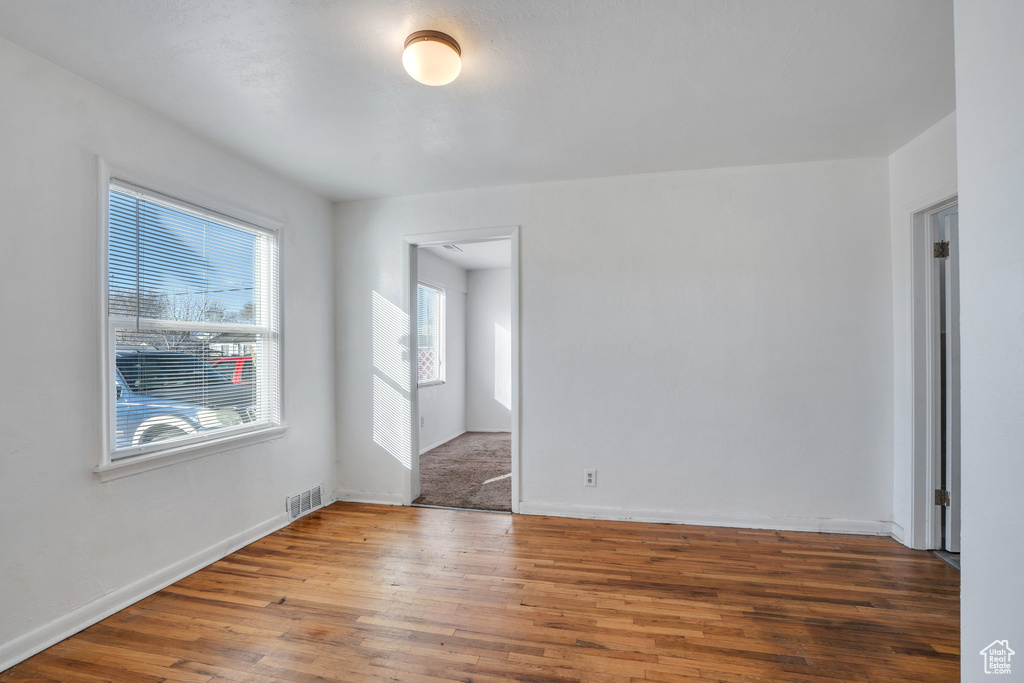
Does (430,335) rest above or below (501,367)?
above

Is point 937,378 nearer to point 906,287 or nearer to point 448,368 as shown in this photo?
point 906,287

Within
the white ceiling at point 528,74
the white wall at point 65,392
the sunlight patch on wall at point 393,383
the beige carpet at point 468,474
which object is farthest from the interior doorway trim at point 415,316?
the white wall at point 65,392

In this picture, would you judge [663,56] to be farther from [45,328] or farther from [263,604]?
[263,604]

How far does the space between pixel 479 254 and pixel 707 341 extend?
3648mm

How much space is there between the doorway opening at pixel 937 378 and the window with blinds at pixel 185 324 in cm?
426

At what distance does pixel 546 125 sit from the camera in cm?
271

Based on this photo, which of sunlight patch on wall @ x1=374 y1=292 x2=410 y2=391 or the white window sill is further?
sunlight patch on wall @ x1=374 y1=292 x2=410 y2=391

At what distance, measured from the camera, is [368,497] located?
13.2 feet

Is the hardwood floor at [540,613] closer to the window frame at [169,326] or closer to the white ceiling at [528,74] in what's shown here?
the window frame at [169,326]

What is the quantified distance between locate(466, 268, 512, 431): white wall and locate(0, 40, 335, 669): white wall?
15.6ft

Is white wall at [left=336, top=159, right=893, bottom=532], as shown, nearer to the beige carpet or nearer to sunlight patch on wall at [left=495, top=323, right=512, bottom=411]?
the beige carpet

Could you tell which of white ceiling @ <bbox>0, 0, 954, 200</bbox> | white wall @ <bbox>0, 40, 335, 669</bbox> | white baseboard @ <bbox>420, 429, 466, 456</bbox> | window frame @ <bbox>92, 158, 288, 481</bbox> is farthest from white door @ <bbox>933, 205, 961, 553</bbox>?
white baseboard @ <bbox>420, 429, 466, 456</bbox>

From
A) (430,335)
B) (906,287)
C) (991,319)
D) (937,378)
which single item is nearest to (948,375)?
(937,378)

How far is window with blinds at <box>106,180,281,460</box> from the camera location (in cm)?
244
